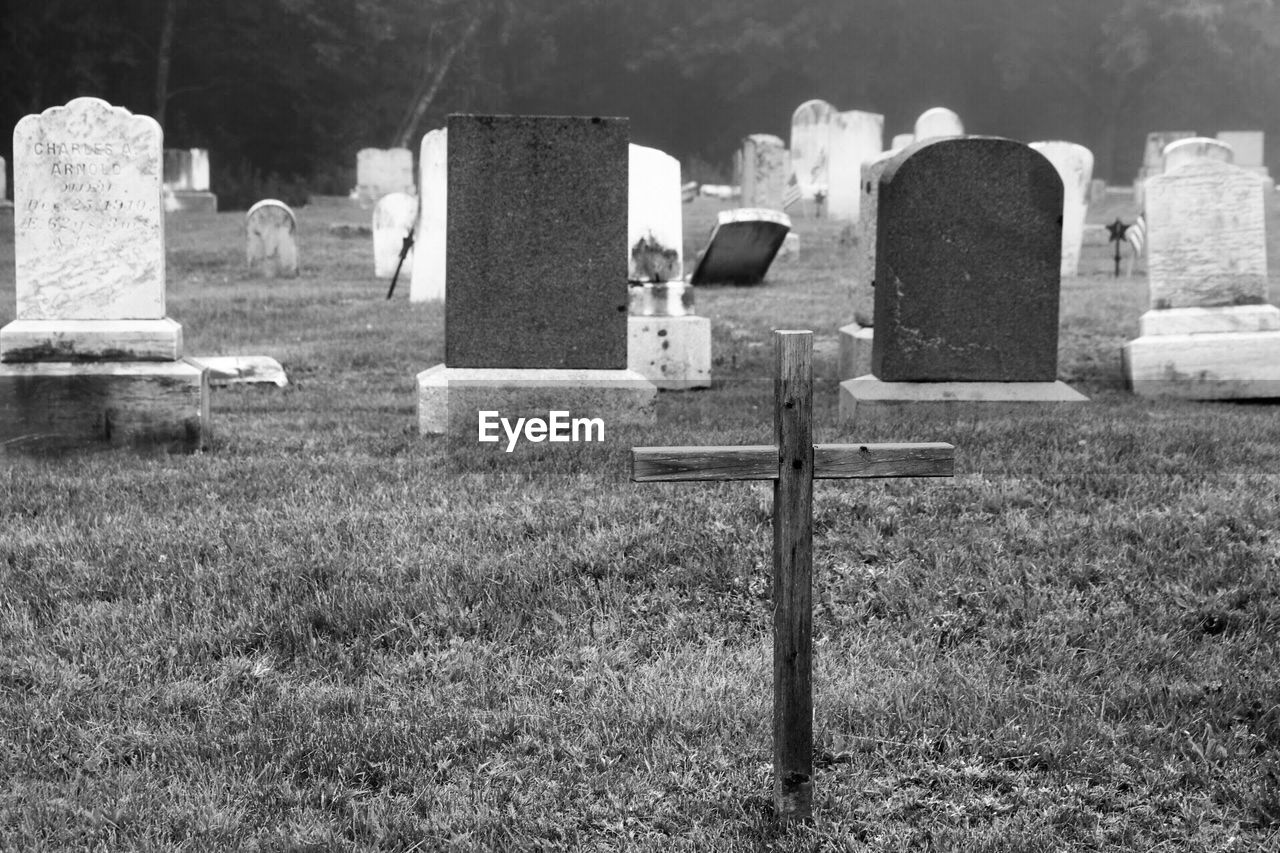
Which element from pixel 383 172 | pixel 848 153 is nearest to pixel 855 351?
pixel 848 153

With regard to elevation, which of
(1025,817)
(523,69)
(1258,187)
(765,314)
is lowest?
(1025,817)

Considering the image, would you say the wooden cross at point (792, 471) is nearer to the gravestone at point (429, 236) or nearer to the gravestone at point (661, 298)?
the gravestone at point (661, 298)

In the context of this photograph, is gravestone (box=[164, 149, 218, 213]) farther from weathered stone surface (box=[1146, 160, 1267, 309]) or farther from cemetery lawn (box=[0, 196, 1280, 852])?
cemetery lawn (box=[0, 196, 1280, 852])

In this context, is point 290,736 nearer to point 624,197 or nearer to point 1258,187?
point 624,197

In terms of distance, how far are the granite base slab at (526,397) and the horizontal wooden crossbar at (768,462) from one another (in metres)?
4.25

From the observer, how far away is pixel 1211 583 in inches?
196

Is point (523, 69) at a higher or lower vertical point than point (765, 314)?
higher

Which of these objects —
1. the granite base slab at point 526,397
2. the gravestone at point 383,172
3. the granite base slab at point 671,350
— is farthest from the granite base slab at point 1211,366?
the gravestone at point 383,172

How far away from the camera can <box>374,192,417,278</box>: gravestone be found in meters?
18.4

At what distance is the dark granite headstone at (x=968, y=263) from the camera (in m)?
7.87

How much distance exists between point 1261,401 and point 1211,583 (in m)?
4.66

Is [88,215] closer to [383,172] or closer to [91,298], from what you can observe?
[91,298]

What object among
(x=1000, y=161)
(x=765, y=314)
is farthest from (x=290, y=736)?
(x=765, y=314)

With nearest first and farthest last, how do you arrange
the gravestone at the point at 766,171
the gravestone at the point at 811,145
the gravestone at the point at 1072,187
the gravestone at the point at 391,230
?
the gravestone at the point at 1072,187 → the gravestone at the point at 391,230 → the gravestone at the point at 766,171 → the gravestone at the point at 811,145
